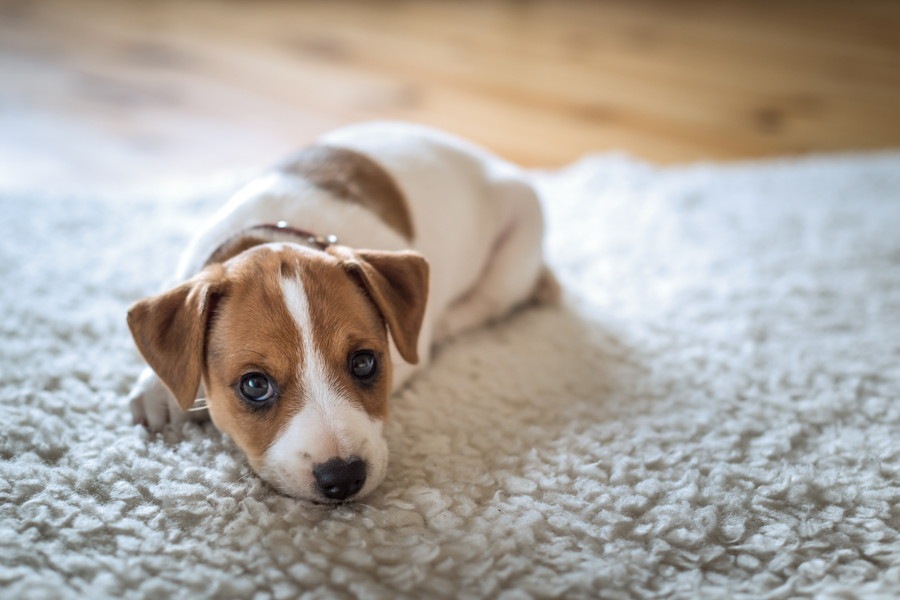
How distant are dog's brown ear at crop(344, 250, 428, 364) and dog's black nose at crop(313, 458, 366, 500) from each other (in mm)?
379

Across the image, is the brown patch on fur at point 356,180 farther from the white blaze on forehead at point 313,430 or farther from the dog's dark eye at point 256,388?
the dog's dark eye at point 256,388

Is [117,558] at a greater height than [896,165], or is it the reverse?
[896,165]

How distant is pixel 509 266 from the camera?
3252 mm

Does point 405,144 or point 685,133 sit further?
point 685,133

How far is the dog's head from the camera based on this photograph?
82.4 inches

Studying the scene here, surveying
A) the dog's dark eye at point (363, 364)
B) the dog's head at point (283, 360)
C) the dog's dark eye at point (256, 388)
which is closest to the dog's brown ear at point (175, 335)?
the dog's head at point (283, 360)

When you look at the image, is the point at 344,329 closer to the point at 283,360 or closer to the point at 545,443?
the point at 283,360

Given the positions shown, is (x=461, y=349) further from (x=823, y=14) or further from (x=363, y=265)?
(x=823, y=14)

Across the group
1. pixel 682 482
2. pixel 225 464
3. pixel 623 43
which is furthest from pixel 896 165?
pixel 225 464

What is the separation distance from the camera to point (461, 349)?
3.07 m

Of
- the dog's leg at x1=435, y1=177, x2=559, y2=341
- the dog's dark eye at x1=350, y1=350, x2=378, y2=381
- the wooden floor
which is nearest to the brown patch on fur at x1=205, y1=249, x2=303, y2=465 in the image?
the dog's dark eye at x1=350, y1=350, x2=378, y2=381

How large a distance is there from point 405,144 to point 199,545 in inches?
66.7

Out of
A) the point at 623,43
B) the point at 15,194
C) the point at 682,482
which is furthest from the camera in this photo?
the point at 623,43

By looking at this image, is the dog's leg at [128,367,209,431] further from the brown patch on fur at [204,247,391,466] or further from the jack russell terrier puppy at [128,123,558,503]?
the brown patch on fur at [204,247,391,466]
